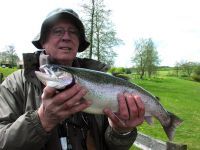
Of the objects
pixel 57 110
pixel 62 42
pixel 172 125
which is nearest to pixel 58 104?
pixel 57 110

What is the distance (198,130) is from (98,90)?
12.5 metres

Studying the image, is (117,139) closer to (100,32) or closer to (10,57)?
(100,32)

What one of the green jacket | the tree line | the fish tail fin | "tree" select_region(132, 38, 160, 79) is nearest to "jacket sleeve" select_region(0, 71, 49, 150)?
the green jacket

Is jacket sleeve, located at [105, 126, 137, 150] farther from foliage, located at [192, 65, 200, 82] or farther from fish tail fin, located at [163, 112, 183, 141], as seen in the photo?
foliage, located at [192, 65, 200, 82]

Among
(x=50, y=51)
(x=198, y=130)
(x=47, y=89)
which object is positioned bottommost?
(x=198, y=130)

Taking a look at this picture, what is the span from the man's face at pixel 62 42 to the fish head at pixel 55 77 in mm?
641

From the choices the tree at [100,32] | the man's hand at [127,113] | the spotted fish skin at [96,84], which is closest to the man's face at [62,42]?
the spotted fish skin at [96,84]

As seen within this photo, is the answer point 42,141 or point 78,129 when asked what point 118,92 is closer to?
point 78,129

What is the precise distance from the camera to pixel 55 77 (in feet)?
11.1

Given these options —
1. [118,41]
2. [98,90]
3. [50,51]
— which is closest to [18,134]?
[98,90]

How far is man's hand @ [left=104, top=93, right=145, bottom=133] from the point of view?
3.83 metres

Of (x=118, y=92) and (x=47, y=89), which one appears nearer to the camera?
(x=47, y=89)

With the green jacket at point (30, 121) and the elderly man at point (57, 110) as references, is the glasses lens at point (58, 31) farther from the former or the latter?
the green jacket at point (30, 121)

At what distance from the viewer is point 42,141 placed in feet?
11.4
